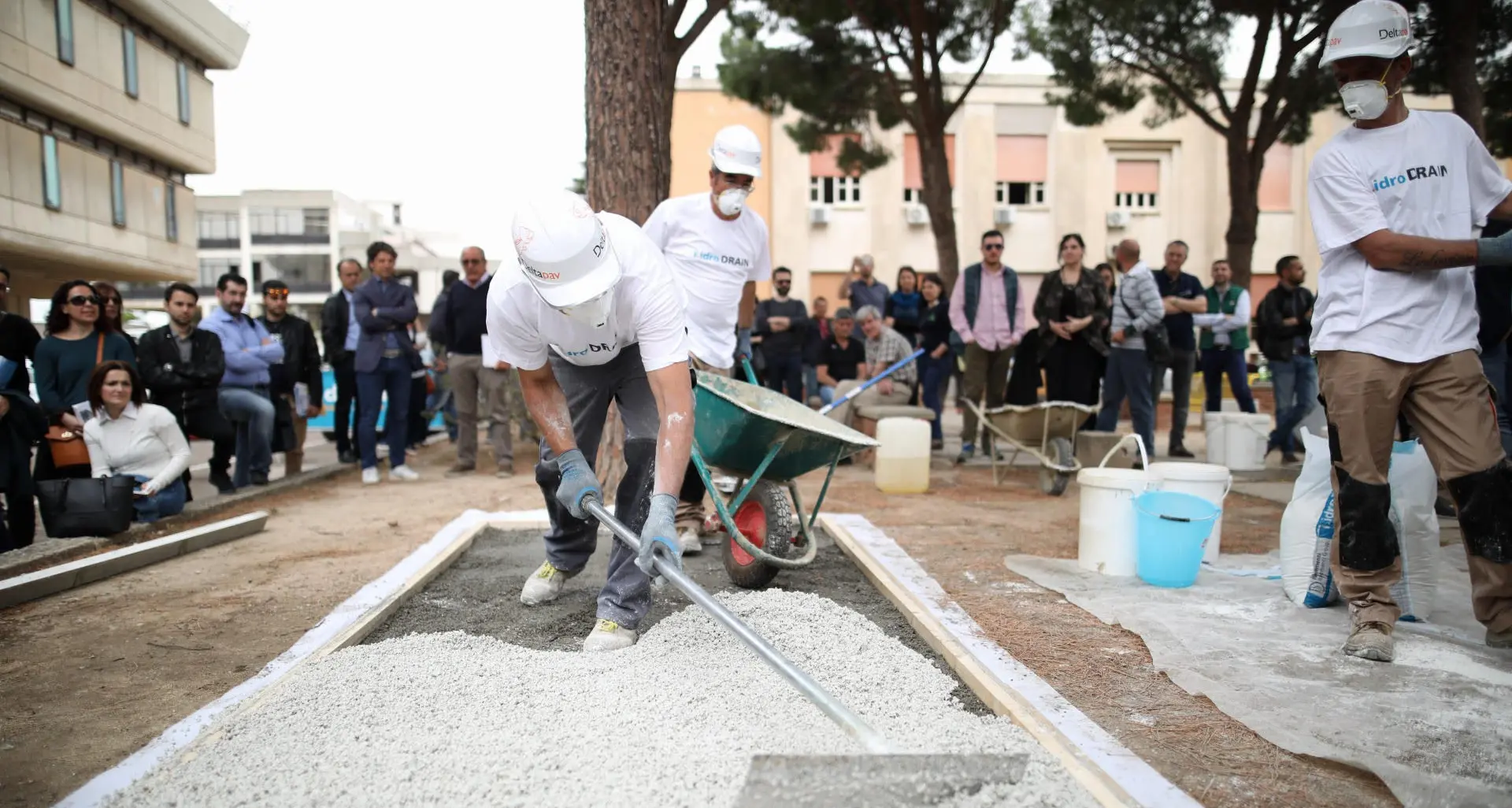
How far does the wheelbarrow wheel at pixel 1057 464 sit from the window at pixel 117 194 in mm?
20876

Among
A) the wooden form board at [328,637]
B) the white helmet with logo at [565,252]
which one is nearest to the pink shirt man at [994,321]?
the wooden form board at [328,637]

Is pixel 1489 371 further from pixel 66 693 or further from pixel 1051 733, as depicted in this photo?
pixel 66 693

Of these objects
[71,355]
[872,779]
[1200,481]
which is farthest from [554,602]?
[71,355]

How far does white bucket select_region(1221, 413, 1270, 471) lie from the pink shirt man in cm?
165

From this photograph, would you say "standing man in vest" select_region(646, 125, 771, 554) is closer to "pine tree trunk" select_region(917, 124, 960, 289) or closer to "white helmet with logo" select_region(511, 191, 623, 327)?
"white helmet with logo" select_region(511, 191, 623, 327)

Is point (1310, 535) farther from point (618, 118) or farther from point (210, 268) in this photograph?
point (210, 268)

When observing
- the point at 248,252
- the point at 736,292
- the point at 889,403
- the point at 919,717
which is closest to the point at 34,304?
the point at 889,403

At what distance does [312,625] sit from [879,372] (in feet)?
20.0

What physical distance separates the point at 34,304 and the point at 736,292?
2387cm

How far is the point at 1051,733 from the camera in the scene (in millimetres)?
2379

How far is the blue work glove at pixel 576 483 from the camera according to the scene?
337 centimetres

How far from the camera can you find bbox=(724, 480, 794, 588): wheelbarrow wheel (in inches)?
159

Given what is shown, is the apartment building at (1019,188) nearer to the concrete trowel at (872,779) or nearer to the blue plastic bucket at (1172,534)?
the blue plastic bucket at (1172,534)

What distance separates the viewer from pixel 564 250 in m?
2.86
